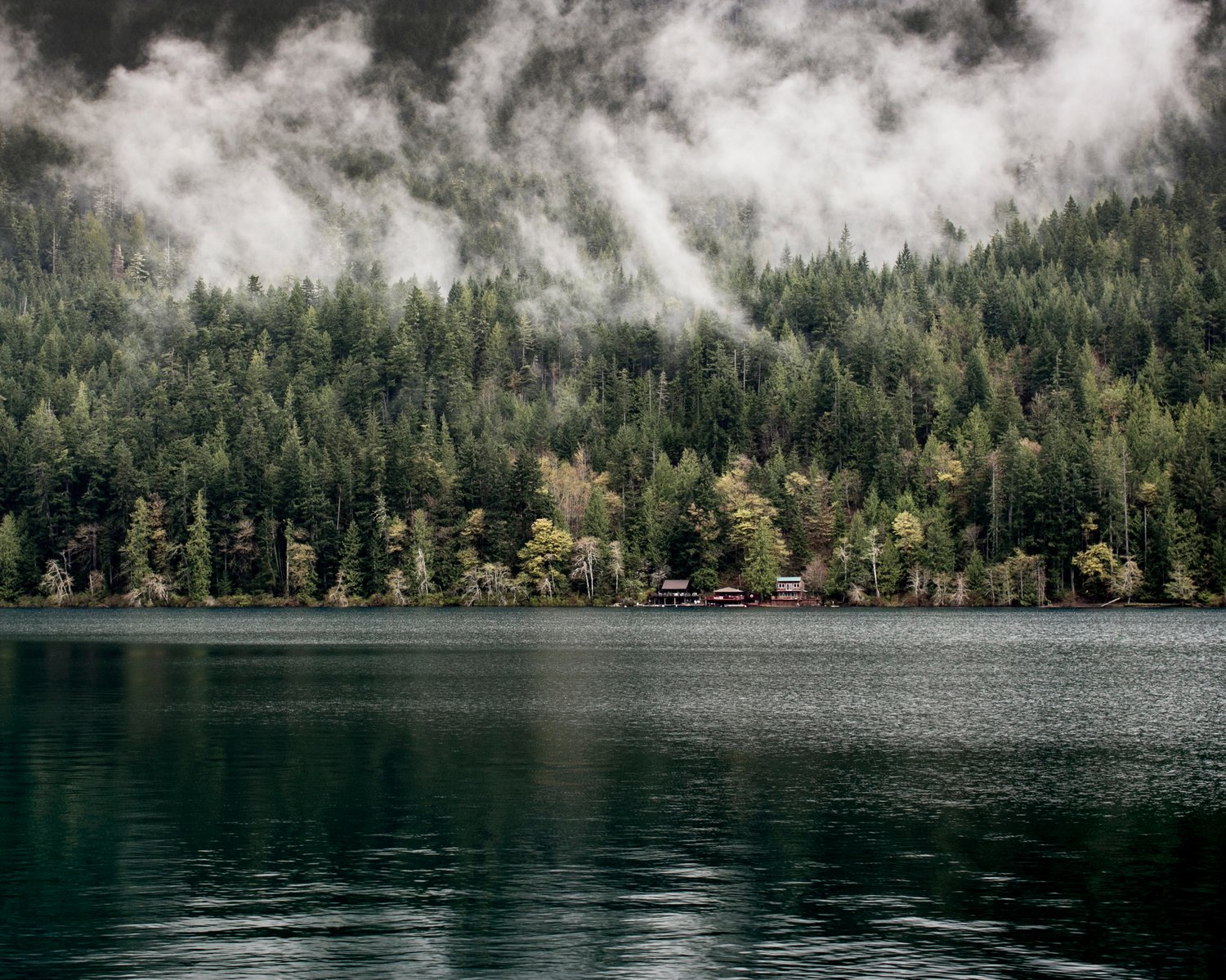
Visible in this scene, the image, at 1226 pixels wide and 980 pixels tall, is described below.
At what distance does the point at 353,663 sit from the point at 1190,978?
257ft

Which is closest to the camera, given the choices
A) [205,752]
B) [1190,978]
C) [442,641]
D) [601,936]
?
[1190,978]

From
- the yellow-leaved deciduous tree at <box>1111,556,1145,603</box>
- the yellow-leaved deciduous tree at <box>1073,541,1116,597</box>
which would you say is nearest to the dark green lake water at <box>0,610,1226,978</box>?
the yellow-leaved deciduous tree at <box>1111,556,1145,603</box>

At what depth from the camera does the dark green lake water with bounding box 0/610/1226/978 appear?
86.5 feet

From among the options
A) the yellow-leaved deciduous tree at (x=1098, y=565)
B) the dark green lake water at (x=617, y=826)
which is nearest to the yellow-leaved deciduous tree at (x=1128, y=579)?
the yellow-leaved deciduous tree at (x=1098, y=565)

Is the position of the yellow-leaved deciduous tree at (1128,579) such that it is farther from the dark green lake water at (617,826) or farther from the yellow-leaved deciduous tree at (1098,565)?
the dark green lake water at (617,826)

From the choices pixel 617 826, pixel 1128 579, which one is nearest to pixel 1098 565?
pixel 1128 579

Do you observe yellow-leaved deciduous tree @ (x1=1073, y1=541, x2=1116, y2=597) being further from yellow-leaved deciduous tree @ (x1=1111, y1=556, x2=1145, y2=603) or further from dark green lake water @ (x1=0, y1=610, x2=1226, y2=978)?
dark green lake water @ (x1=0, y1=610, x2=1226, y2=978)

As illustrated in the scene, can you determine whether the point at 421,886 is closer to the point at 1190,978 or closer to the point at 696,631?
the point at 1190,978

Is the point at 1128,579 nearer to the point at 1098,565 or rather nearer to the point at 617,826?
the point at 1098,565

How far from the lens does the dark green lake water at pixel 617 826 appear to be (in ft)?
86.5

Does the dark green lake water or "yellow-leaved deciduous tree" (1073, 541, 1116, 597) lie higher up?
"yellow-leaved deciduous tree" (1073, 541, 1116, 597)

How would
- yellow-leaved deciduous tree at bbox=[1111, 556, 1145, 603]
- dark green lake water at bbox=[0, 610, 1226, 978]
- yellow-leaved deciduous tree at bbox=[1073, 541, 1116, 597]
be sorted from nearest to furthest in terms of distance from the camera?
dark green lake water at bbox=[0, 610, 1226, 978] < yellow-leaved deciduous tree at bbox=[1111, 556, 1145, 603] < yellow-leaved deciduous tree at bbox=[1073, 541, 1116, 597]

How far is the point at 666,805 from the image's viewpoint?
40719 millimetres

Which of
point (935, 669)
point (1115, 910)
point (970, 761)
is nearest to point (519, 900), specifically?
point (1115, 910)
